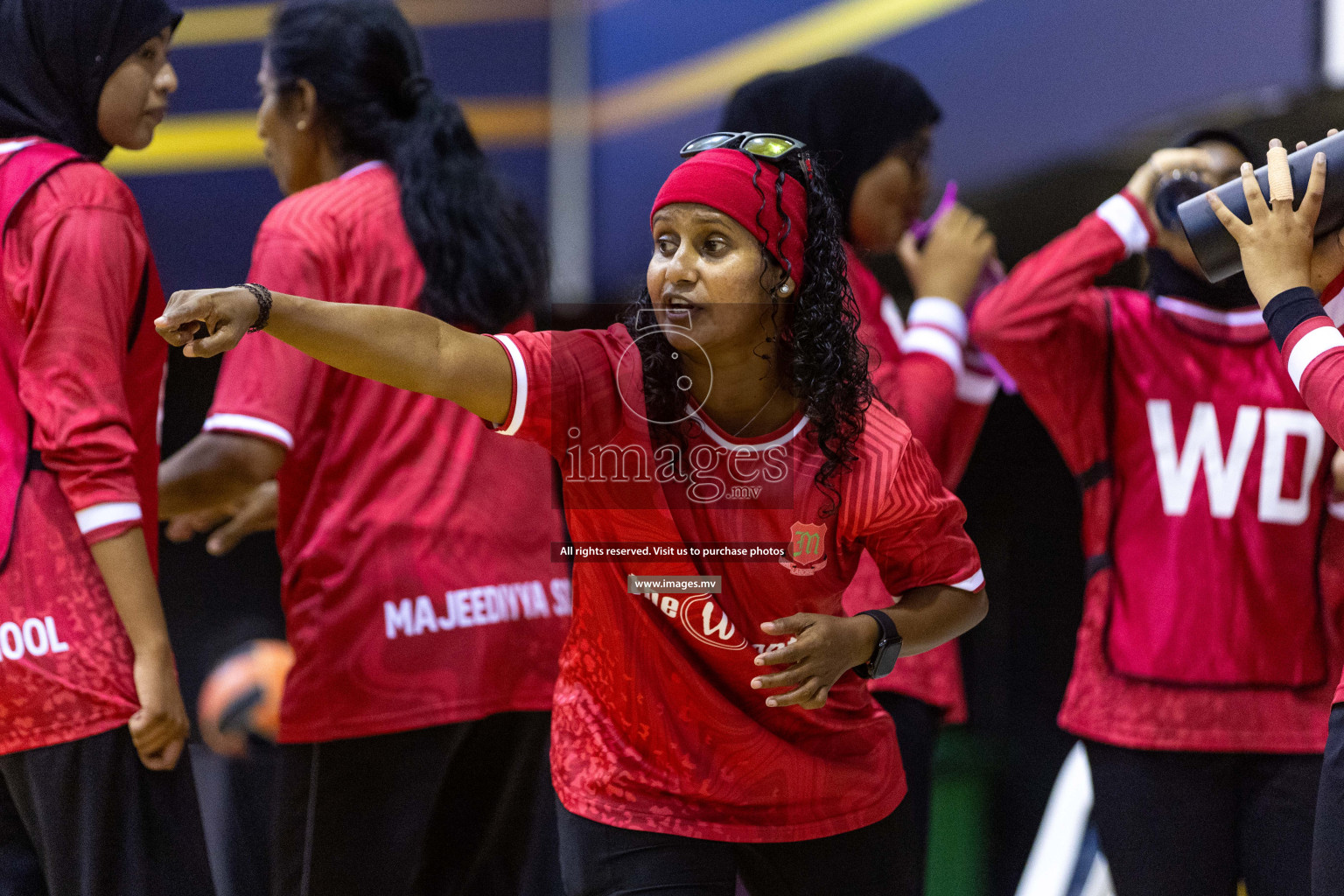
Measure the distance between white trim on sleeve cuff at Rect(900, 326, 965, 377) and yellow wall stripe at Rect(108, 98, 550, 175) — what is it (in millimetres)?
2692

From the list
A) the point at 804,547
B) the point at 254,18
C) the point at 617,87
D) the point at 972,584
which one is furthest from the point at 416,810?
the point at 617,87

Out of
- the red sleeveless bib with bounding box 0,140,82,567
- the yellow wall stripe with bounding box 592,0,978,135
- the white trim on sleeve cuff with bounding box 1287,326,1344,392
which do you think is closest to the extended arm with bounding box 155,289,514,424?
the red sleeveless bib with bounding box 0,140,82,567

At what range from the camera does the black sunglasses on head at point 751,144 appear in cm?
181

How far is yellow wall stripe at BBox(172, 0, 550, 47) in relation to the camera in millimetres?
4074

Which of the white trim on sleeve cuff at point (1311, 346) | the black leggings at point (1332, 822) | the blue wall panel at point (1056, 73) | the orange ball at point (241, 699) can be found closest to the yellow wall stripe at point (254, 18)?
the blue wall panel at point (1056, 73)

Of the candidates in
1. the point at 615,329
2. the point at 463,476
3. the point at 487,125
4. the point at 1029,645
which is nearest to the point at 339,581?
the point at 463,476

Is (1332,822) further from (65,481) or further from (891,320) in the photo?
(65,481)

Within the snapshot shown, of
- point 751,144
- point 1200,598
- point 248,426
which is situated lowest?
point 1200,598

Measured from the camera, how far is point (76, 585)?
1.95 m

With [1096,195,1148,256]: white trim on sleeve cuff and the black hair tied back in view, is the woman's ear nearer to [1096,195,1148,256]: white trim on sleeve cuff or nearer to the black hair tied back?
the black hair tied back

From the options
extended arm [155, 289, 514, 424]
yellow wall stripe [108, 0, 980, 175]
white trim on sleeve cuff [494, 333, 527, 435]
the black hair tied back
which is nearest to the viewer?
extended arm [155, 289, 514, 424]

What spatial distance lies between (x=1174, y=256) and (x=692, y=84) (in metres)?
2.94

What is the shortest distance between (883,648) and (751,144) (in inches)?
26.8

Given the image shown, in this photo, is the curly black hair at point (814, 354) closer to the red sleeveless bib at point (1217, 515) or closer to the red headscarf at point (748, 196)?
the red headscarf at point (748, 196)
